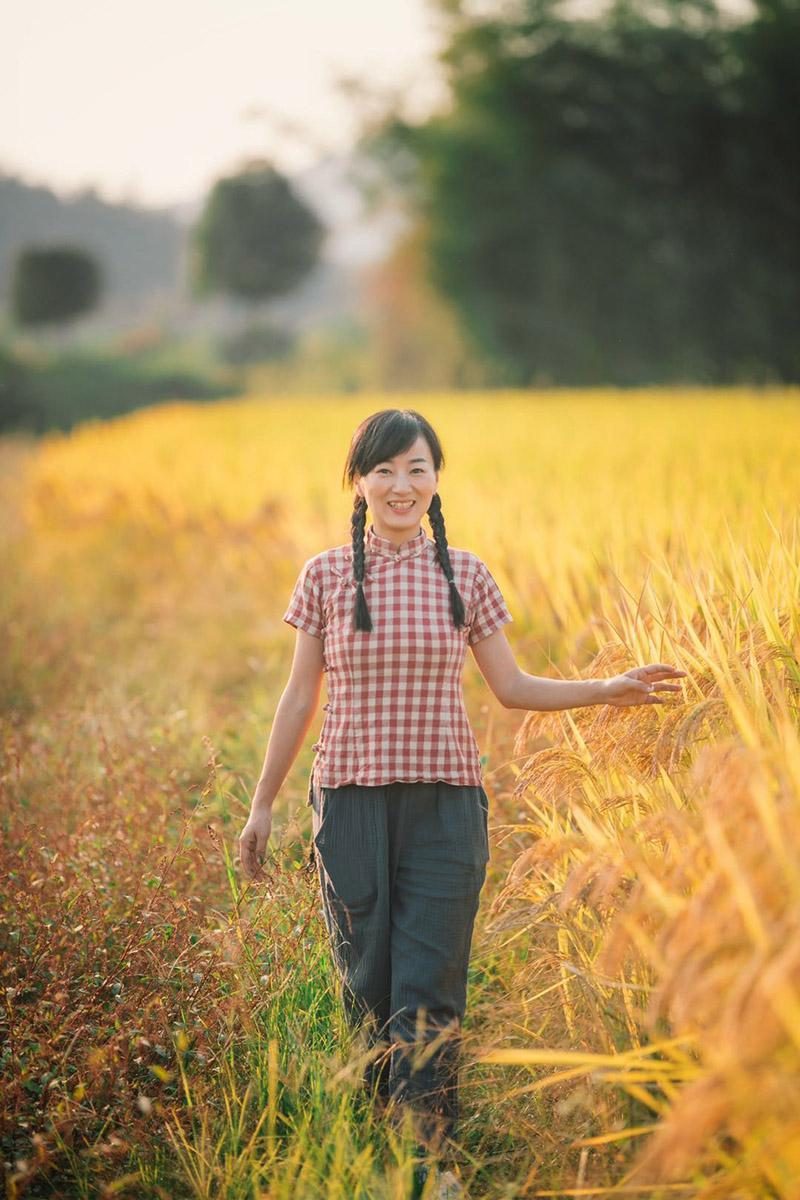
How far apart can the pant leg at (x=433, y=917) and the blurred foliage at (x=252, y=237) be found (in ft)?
143

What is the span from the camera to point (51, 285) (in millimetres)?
44219

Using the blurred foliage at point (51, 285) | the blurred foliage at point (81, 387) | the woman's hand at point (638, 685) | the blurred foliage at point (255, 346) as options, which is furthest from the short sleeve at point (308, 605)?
the blurred foliage at point (51, 285)

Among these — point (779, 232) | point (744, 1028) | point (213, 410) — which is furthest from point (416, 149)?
point (744, 1028)

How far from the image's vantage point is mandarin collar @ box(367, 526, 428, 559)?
93.4 inches

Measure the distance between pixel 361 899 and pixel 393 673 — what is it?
0.45 meters

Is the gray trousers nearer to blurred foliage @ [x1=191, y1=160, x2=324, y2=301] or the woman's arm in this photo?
the woman's arm

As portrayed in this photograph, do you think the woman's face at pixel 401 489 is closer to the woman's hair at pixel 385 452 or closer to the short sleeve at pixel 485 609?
the woman's hair at pixel 385 452

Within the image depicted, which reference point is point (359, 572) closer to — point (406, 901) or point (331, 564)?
point (331, 564)

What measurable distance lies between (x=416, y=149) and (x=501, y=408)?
16.0m

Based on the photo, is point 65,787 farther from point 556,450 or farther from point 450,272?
point 450,272

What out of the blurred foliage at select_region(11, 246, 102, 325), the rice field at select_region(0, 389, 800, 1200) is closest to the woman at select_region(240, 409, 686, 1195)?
the rice field at select_region(0, 389, 800, 1200)

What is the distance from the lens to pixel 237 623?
6.18m

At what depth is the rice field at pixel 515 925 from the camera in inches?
60.1

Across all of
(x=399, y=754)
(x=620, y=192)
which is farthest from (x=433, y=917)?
(x=620, y=192)
